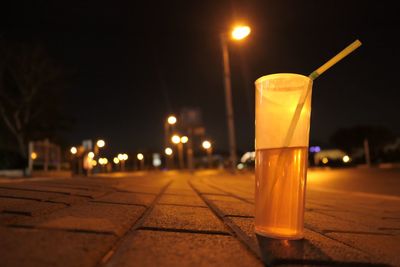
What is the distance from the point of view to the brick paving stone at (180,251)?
2891 mm

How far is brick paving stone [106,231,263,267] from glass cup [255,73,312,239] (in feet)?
1.44

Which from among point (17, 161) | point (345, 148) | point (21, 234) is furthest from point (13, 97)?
point (345, 148)

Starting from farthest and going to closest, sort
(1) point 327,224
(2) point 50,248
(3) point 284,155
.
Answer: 1. (1) point 327,224
2. (3) point 284,155
3. (2) point 50,248

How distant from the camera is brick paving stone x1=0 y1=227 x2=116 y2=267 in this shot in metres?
2.62

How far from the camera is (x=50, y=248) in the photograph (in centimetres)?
287

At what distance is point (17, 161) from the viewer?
27484mm

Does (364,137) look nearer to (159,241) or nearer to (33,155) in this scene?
(33,155)

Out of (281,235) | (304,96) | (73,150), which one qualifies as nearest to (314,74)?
(304,96)

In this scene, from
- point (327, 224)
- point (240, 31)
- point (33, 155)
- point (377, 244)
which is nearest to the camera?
point (377, 244)

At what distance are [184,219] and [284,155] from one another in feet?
5.03

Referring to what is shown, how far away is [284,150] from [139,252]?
1.48 meters

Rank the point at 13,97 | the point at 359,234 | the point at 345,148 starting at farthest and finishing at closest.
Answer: the point at 345,148 < the point at 13,97 < the point at 359,234

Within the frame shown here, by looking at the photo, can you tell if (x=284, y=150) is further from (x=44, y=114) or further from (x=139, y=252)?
(x=44, y=114)

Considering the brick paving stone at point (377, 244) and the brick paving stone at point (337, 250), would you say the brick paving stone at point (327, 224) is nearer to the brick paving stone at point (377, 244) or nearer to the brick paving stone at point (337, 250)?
Answer: the brick paving stone at point (377, 244)
